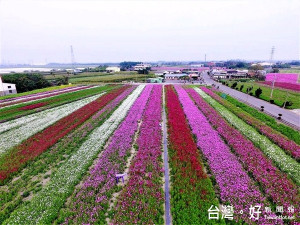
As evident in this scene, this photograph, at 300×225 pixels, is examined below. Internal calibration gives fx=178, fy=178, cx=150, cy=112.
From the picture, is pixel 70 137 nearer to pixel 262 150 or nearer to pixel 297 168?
pixel 262 150

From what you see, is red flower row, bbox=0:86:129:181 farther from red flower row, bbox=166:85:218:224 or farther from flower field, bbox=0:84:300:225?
red flower row, bbox=166:85:218:224

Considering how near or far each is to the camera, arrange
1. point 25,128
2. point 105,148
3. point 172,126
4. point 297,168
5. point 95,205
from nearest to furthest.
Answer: point 95,205, point 297,168, point 105,148, point 172,126, point 25,128

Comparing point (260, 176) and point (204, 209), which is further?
point (260, 176)

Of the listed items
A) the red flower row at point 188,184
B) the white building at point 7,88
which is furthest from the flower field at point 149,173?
the white building at point 7,88

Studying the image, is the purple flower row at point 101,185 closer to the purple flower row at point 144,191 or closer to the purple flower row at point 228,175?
the purple flower row at point 144,191

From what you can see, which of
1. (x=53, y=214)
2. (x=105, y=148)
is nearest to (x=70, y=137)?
(x=105, y=148)

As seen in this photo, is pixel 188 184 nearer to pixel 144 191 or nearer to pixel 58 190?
pixel 144 191

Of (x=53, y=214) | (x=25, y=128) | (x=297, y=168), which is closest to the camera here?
(x=53, y=214)
